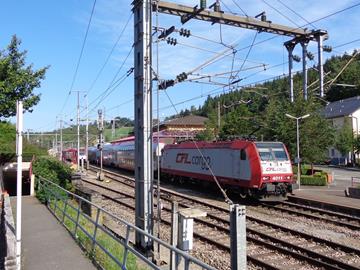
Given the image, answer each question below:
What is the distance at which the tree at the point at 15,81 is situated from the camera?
15727mm

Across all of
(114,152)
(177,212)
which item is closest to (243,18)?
(177,212)

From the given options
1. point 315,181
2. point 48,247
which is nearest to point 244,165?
point 315,181

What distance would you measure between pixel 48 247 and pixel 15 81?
7.89 metres

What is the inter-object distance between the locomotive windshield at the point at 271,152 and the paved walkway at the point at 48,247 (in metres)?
11.6

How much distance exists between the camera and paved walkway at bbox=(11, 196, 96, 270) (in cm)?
862

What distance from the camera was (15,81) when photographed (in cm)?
1603

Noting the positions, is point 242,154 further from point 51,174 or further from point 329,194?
point 51,174

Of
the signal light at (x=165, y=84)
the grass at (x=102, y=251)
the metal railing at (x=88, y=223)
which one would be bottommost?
the grass at (x=102, y=251)

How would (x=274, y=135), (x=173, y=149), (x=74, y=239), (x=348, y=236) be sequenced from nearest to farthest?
(x=74, y=239)
(x=348, y=236)
(x=173, y=149)
(x=274, y=135)

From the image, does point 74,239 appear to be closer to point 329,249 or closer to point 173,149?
point 329,249

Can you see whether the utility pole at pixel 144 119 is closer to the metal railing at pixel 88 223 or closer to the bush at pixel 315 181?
the metal railing at pixel 88 223

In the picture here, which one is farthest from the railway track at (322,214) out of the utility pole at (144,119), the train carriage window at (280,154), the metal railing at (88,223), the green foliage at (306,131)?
the green foliage at (306,131)

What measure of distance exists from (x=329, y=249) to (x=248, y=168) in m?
9.74

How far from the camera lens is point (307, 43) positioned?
25969mm
